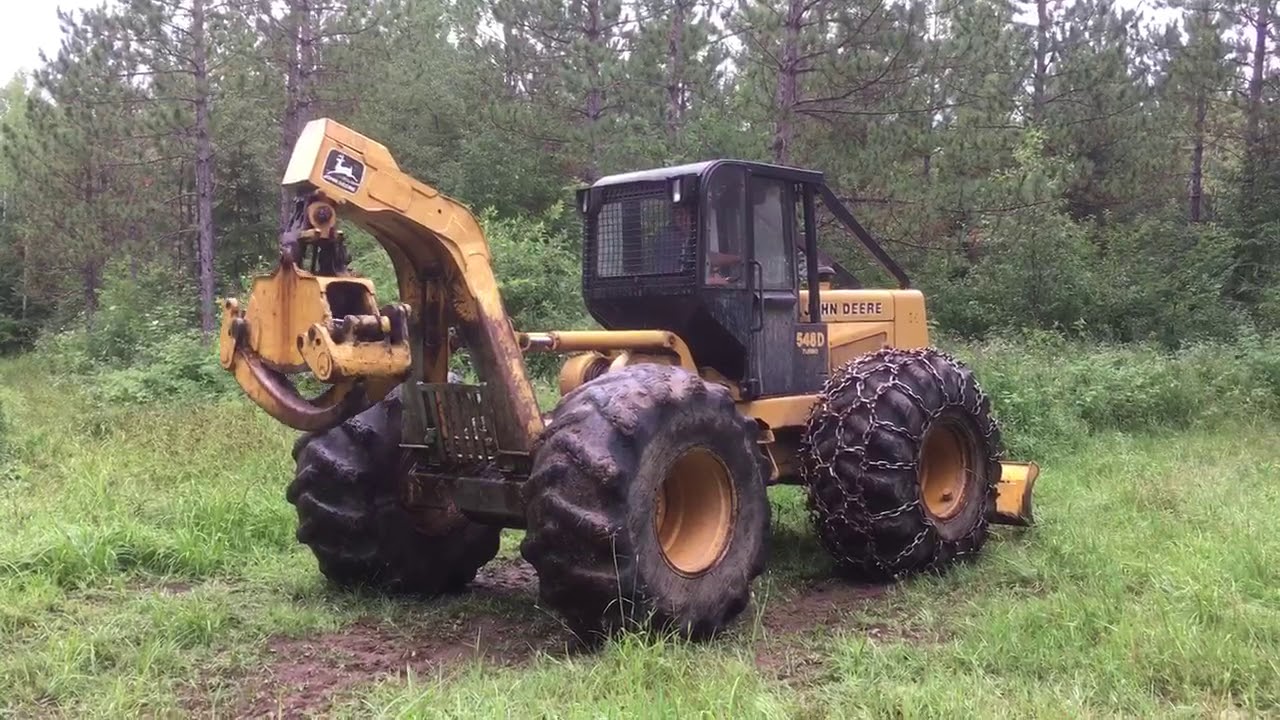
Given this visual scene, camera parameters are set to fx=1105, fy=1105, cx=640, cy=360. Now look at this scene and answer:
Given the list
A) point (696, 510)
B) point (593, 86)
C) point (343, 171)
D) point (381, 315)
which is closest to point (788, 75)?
point (593, 86)

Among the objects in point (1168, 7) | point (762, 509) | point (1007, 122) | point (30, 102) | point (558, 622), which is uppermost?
point (1168, 7)

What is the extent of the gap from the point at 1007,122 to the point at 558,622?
15.2 metres

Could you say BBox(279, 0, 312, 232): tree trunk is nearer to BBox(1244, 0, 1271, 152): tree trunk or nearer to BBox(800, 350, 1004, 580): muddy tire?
BBox(800, 350, 1004, 580): muddy tire

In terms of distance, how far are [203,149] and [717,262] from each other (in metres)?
15.7

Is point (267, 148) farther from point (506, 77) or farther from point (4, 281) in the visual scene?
point (4, 281)

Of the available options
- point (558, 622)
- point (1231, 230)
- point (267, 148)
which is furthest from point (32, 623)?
point (1231, 230)

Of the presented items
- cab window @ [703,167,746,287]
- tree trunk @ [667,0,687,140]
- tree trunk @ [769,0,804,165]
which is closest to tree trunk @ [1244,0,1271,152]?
tree trunk @ [667,0,687,140]

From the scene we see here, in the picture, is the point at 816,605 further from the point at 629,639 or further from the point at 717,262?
the point at 717,262

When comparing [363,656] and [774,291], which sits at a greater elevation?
[774,291]

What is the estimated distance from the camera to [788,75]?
14031 millimetres

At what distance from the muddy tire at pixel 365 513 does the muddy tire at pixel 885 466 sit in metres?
1.95

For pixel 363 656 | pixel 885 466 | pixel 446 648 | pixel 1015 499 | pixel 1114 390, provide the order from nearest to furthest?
1. pixel 363 656
2. pixel 446 648
3. pixel 885 466
4. pixel 1015 499
5. pixel 1114 390

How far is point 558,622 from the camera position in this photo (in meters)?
5.21

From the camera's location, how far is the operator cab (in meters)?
5.99
